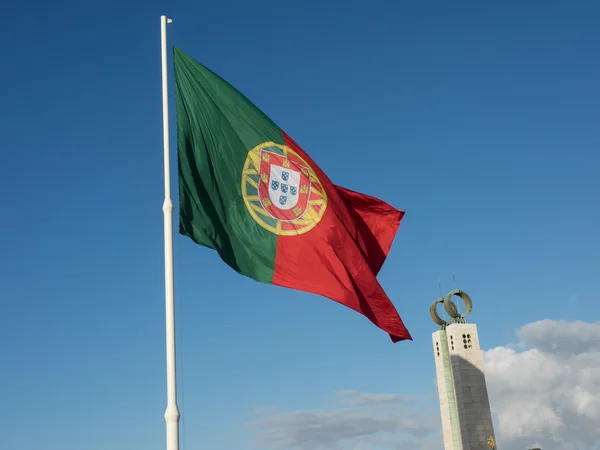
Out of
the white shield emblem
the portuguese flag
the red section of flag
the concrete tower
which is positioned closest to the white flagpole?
the portuguese flag

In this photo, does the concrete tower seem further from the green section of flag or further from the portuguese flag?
the green section of flag

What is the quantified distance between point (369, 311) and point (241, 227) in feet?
11.2

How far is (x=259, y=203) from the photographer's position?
16125mm

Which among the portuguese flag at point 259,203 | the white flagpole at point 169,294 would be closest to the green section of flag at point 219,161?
the portuguese flag at point 259,203

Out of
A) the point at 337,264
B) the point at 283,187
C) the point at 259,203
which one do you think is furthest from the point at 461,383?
the point at 259,203

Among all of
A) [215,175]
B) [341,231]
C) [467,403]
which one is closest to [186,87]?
[215,175]

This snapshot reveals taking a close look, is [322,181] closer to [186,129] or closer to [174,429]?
[186,129]

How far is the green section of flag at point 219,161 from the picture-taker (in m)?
15.0

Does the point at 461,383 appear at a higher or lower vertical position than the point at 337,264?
higher

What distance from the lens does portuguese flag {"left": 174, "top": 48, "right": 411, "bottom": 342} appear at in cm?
1517

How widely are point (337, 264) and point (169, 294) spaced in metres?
4.50

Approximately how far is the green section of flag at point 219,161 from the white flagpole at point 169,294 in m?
0.75

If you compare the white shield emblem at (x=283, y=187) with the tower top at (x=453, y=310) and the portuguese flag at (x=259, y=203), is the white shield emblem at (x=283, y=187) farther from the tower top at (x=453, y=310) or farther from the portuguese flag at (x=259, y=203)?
the tower top at (x=453, y=310)

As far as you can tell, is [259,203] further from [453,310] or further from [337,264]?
[453,310]
